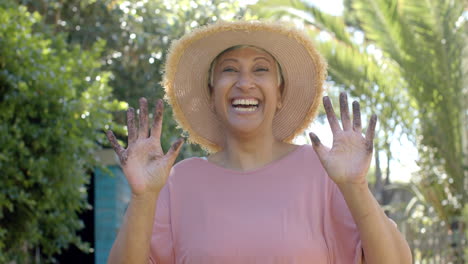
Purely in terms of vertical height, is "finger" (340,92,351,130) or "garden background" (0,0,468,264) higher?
"garden background" (0,0,468,264)

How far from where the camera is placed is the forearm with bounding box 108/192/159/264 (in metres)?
2.66

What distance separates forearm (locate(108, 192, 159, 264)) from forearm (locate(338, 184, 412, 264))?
66 centimetres

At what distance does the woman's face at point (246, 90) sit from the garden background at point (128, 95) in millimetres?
2291

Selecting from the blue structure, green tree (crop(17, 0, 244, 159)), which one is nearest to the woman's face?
green tree (crop(17, 0, 244, 159))

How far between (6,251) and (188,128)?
10.4 ft

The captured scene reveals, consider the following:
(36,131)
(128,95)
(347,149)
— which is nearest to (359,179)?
(347,149)

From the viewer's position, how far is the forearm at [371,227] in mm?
2588

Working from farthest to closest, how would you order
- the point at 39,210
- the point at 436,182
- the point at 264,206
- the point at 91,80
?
the point at 436,182 < the point at 91,80 < the point at 39,210 < the point at 264,206

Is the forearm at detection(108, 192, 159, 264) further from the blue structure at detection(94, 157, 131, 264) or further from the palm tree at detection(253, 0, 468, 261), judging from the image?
the palm tree at detection(253, 0, 468, 261)

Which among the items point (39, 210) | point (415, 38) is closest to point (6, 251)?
point (39, 210)

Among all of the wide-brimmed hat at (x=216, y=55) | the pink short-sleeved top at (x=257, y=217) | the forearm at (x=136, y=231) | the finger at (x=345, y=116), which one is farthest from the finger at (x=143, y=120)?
the finger at (x=345, y=116)

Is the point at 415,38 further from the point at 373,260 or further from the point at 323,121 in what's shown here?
the point at 373,260

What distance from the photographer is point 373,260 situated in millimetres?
2650

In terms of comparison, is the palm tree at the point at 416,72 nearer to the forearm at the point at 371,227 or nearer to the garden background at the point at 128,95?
the garden background at the point at 128,95
